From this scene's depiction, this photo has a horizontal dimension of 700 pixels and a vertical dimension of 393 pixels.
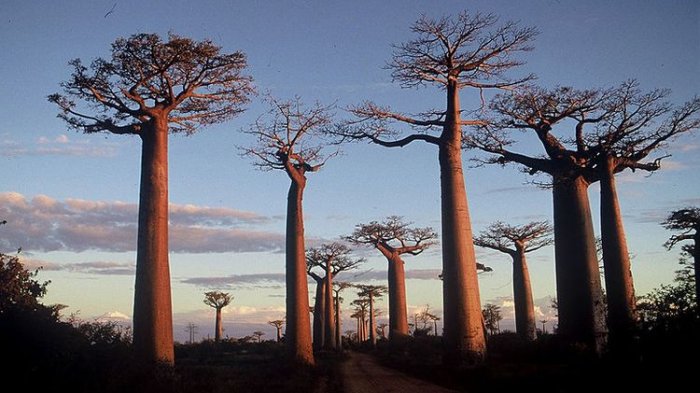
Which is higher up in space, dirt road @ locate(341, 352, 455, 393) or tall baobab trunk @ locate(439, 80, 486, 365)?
tall baobab trunk @ locate(439, 80, 486, 365)

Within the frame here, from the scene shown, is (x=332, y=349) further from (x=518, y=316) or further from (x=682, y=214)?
(x=682, y=214)

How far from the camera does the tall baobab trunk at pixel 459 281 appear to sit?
1391 cm

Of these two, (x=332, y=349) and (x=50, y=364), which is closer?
(x=50, y=364)

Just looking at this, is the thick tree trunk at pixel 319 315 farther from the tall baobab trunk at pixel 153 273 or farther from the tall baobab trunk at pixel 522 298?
the tall baobab trunk at pixel 153 273

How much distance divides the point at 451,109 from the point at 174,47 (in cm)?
660

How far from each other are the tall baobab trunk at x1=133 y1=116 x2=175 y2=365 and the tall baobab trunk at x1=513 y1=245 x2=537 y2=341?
743 inches

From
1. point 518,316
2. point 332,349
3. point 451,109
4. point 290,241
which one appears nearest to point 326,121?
point 290,241

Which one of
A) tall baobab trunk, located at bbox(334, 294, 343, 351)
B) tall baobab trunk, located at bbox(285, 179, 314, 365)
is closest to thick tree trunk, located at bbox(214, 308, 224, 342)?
tall baobab trunk, located at bbox(334, 294, 343, 351)

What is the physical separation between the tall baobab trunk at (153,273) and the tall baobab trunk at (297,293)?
572cm

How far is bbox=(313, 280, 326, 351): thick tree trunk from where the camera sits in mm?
34875

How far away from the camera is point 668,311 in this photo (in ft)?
32.5

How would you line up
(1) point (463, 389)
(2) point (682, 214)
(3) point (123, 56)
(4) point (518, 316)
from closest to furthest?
1. (1) point (463, 389)
2. (3) point (123, 56)
3. (2) point (682, 214)
4. (4) point (518, 316)

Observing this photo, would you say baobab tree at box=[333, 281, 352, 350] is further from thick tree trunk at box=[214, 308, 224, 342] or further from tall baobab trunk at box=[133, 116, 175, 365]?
tall baobab trunk at box=[133, 116, 175, 365]

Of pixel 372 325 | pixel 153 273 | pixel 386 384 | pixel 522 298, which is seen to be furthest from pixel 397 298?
pixel 153 273
